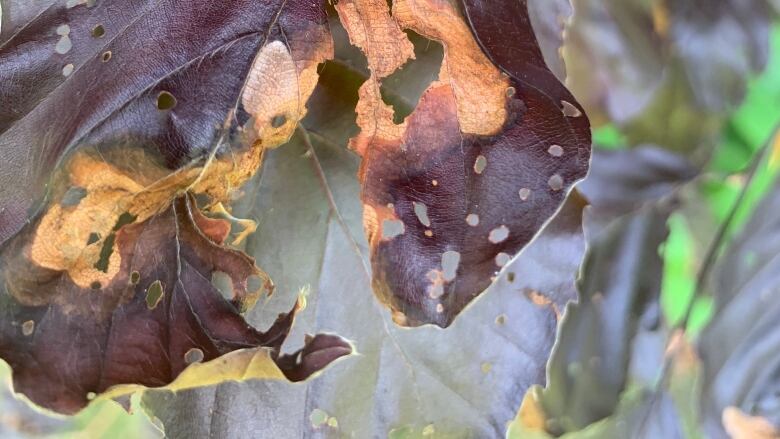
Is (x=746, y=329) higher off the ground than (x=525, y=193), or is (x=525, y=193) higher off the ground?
(x=525, y=193)

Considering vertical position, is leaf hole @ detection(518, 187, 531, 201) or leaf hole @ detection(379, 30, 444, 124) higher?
leaf hole @ detection(379, 30, 444, 124)

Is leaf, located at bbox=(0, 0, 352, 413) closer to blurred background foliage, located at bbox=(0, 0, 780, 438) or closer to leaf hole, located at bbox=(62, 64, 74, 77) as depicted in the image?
leaf hole, located at bbox=(62, 64, 74, 77)

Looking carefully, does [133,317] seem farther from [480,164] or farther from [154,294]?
[480,164]

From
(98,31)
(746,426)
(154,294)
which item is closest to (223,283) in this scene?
(154,294)

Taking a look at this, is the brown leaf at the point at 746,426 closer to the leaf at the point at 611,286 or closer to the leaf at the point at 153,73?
the leaf at the point at 611,286

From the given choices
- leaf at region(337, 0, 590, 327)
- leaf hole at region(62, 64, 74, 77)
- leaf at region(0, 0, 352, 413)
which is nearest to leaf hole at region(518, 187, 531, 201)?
leaf at region(337, 0, 590, 327)

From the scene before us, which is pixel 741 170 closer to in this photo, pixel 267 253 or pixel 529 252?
pixel 529 252

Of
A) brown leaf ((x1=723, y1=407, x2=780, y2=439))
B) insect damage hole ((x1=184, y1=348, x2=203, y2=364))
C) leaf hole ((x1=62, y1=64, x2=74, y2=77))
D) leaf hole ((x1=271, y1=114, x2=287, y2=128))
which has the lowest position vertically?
brown leaf ((x1=723, y1=407, x2=780, y2=439))
